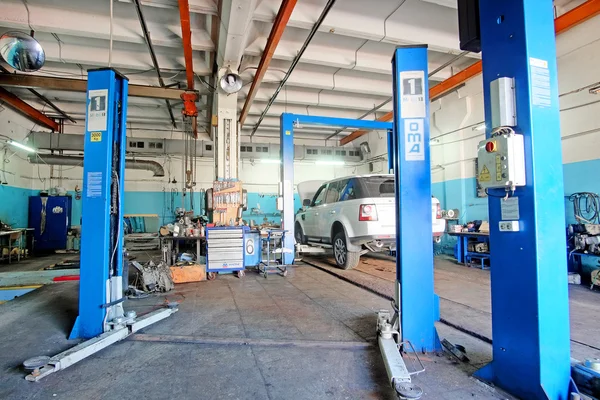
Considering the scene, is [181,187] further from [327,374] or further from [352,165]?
[327,374]

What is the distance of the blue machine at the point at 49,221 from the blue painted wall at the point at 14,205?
19 centimetres

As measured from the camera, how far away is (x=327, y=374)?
80.7 inches

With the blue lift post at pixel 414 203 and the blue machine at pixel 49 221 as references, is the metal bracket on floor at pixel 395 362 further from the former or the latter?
the blue machine at pixel 49 221

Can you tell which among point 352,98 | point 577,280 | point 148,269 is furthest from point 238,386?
point 352,98

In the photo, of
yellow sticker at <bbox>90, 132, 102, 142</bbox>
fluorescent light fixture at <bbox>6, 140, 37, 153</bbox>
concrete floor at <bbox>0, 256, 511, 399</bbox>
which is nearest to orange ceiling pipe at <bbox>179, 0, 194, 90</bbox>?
yellow sticker at <bbox>90, 132, 102, 142</bbox>

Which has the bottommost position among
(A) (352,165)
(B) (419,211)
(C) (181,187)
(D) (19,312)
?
(D) (19,312)

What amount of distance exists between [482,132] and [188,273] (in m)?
7.31

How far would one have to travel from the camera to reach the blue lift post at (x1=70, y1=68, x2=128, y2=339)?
8.82 ft

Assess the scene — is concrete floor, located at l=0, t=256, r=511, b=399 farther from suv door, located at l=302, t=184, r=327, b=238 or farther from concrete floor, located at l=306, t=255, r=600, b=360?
suv door, located at l=302, t=184, r=327, b=238

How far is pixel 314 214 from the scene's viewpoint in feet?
22.6

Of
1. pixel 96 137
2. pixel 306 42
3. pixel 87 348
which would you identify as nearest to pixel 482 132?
pixel 306 42

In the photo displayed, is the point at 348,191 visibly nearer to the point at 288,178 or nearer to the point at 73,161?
the point at 288,178

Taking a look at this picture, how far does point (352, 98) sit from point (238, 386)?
883 centimetres

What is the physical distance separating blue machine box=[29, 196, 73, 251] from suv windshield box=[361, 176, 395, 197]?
32.6 ft
